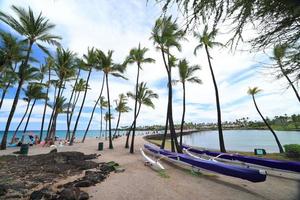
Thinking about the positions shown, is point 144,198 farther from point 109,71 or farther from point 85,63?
point 85,63

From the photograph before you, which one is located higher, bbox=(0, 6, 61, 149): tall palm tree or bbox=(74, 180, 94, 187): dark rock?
bbox=(0, 6, 61, 149): tall palm tree

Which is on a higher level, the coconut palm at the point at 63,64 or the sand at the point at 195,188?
the coconut palm at the point at 63,64

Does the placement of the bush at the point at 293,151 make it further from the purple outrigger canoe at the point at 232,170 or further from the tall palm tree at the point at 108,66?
the tall palm tree at the point at 108,66

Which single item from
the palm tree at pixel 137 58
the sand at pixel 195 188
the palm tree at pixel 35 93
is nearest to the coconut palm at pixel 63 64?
the palm tree at pixel 35 93

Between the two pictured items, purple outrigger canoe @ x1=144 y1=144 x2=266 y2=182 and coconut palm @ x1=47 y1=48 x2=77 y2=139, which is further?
coconut palm @ x1=47 y1=48 x2=77 y2=139

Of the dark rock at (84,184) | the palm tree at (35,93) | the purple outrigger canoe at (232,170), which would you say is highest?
the palm tree at (35,93)

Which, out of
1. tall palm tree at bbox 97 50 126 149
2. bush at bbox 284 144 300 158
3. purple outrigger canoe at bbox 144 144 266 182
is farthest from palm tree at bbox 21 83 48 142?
bush at bbox 284 144 300 158

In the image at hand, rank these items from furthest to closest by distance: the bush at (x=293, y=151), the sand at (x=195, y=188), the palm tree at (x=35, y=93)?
the palm tree at (x=35, y=93), the bush at (x=293, y=151), the sand at (x=195, y=188)

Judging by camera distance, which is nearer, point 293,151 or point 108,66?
point 293,151

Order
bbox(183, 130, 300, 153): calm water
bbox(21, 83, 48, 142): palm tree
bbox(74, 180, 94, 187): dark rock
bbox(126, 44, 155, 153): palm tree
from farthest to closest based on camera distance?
bbox(21, 83, 48, 142): palm tree < bbox(183, 130, 300, 153): calm water < bbox(126, 44, 155, 153): palm tree < bbox(74, 180, 94, 187): dark rock

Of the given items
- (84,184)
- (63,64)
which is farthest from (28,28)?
(84,184)

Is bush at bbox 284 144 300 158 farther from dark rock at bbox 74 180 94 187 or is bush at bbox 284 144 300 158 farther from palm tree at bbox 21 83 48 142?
palm tree at bbox 21 83 48 142

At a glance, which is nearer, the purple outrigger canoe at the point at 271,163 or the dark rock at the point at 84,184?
the dark rock at the point at 84,184

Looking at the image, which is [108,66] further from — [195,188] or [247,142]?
[247,142]
